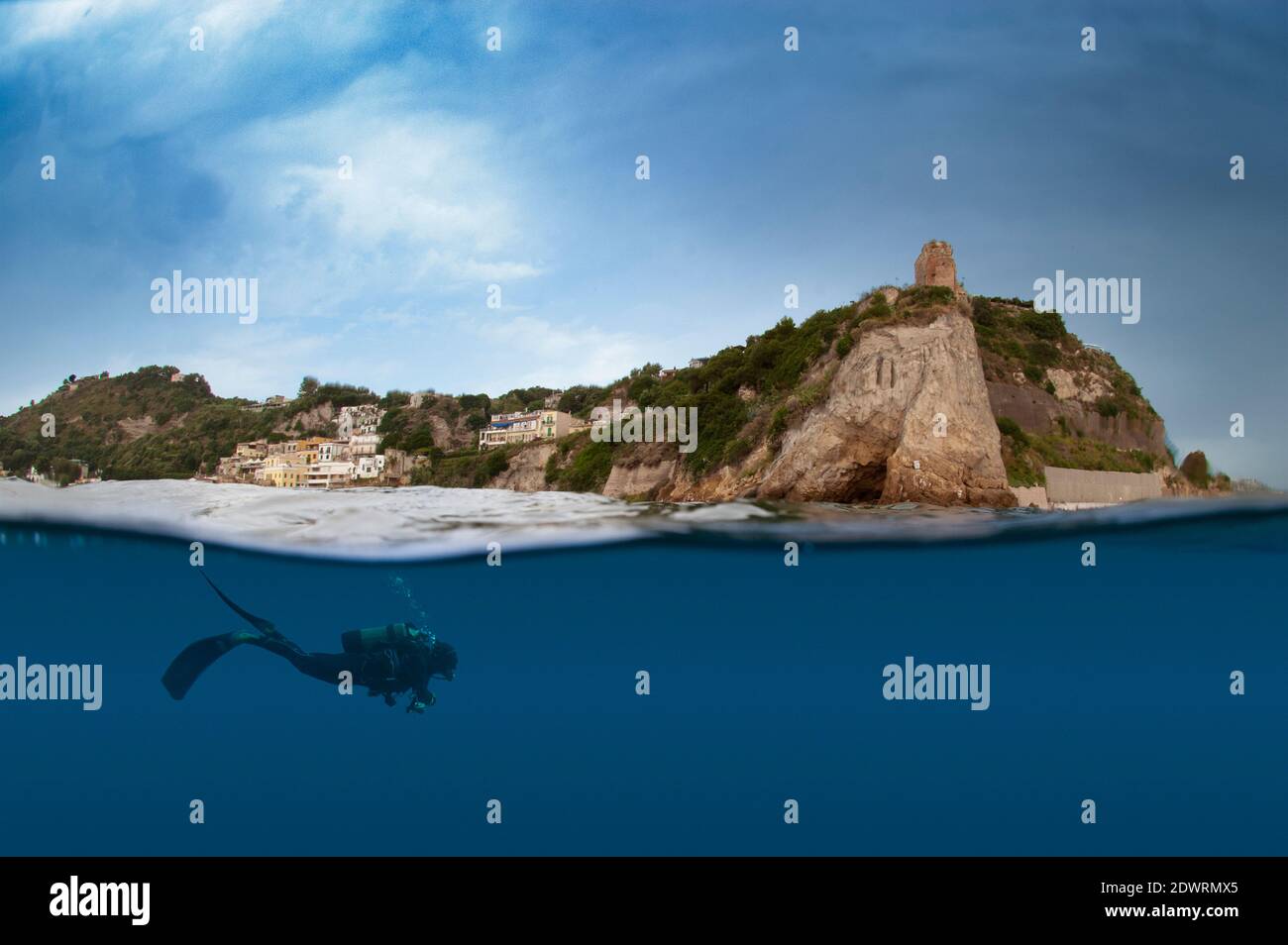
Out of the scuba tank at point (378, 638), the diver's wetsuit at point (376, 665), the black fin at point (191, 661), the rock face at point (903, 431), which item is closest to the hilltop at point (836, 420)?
the rock face at point (903, 431)

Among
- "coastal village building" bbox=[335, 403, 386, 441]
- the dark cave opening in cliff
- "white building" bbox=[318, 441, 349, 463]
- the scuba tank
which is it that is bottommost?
the scuba tank

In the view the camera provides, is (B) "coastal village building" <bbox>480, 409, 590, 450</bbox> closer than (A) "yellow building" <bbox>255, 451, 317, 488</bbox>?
No

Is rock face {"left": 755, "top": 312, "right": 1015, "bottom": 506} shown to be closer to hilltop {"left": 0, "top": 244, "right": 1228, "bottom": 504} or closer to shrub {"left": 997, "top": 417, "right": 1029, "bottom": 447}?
hilltop {"left": 0, "top": 244, "right": 1228, "bottom": 504}

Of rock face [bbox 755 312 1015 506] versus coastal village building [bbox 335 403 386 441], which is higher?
coastal village building [bbox 335 403 386 441]

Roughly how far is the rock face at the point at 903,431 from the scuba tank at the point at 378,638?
511 inches

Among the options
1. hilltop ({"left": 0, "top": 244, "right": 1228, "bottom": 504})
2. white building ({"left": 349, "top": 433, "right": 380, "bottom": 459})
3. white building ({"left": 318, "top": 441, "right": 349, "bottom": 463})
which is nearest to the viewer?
hilltop ({"left": 0, "top": 244, "right": 1228, "bottom": 504})

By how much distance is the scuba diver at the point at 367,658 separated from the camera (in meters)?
11.6

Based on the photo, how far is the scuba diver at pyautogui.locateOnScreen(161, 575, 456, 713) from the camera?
37.9 feet

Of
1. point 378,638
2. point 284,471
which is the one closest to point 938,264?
point 378,638

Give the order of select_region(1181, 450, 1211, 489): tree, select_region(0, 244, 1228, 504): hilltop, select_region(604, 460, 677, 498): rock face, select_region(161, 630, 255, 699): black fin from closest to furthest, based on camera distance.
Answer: select_region(161, 630, 255, 699): black fin, select_region(0, 244, 1228, 504): hilltop, select_region(604, 460, 677, 498): rock face, select_region(1181, 450, 1211, 489): tree

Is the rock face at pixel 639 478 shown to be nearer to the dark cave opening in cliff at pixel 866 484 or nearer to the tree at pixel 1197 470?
the dark cave opening in cliff at pixel 866 484

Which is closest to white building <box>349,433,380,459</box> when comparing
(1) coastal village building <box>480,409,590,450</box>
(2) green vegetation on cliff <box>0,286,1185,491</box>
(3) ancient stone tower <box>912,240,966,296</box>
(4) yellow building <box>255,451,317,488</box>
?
(2) green vegetation on cliff <box>0,286,1185,491</box>
